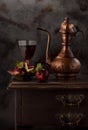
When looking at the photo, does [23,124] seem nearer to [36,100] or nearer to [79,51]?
[36,100]

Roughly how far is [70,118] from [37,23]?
0.68 m

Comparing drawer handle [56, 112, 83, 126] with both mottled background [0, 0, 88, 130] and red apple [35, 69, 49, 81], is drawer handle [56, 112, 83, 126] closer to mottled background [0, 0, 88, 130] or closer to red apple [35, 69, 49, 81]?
red apple [35, 69, 49, 81]

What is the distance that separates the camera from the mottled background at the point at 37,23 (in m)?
2.26

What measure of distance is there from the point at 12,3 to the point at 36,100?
70 centimetres

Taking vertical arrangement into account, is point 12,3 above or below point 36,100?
above

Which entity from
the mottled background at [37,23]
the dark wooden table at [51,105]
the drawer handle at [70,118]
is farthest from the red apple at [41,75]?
the mottled background at [37,23]

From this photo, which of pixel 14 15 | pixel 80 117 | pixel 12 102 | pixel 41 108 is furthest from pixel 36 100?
pixel 14 15

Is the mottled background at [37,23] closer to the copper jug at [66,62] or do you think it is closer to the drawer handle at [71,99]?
the copper jug at [66,62]

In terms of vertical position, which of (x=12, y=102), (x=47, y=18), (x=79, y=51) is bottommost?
(x=12, y=102)

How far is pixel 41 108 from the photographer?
6.04 feet

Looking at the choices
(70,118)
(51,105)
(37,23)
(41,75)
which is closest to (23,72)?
(41,75)

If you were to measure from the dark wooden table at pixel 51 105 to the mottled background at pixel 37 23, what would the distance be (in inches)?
18.7

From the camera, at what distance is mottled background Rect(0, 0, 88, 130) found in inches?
89.1

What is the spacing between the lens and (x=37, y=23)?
7.46 ft
